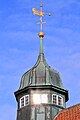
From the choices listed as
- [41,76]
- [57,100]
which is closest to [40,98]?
[57,100]

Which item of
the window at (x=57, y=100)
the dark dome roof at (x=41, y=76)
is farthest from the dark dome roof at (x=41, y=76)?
the window at (x=57, y=100)

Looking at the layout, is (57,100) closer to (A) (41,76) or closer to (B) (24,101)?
(A) (41,76)

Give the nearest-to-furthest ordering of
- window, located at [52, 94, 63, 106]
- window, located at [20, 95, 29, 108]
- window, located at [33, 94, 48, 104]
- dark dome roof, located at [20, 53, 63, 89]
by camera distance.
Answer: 1. window, located at [33, 94, 48, 104]
2. window, located at [52, 94, 63, 106]
3. window, located at [20, 95, 29, 108]
4. dark dome roof, located at [20, 53, 63, 89]

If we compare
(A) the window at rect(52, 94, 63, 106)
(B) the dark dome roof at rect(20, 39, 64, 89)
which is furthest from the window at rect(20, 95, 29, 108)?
(A) the window at rect(52, 94, 63, 106)

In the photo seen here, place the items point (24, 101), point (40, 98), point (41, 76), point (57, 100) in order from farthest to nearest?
point (41, 76), point (24, 101), point (57, 100), point (40, 98)

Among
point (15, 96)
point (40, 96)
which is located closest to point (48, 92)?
point (40, 96)

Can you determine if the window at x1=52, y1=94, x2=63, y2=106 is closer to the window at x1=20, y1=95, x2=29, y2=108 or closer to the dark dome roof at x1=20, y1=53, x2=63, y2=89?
the dark dome roof at x1=20, y1=53, x2=63, y2=89

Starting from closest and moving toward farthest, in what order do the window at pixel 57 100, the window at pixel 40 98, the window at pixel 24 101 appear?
the window at pixel 40 98
the window at pixel 57 100
the window at pixel 24 101

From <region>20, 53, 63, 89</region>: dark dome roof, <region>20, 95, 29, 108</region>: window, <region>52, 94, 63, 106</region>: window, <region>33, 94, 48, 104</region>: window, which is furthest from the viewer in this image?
<region>20, 53, 63, 89</region>: dark dome roof

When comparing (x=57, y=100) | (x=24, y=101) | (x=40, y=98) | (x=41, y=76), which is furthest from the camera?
(x=41, y=76)

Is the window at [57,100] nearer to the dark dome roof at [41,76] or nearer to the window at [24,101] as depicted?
the dark dome roof at [41,76]

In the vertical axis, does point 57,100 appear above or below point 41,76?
below

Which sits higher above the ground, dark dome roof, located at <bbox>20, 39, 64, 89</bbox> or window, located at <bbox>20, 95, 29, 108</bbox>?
dark dome roof, located at <bbox>20, 39, 64, 89</bbox>

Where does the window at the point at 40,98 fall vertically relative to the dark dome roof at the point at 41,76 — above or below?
below
